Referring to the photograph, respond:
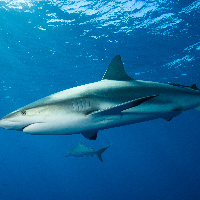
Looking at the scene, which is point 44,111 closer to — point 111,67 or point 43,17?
point 111,67

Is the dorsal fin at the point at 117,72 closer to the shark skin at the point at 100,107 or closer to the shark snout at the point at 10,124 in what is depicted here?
the shark skin at the point at 100,107

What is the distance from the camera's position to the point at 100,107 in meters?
2.29

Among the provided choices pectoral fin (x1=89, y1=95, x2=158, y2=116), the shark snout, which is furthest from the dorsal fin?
the shark snout

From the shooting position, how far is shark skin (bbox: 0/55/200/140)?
1970mm

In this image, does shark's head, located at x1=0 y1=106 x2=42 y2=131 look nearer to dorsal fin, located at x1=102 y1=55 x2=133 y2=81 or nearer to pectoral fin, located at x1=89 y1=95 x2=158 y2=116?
pectoral fin, located at x1=89 y1=95 x2=158 y2=116

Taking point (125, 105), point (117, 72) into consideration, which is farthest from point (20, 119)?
point (117, 72)

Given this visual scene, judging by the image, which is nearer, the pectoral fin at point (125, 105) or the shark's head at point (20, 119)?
the pectoral fin at point (125, 105)

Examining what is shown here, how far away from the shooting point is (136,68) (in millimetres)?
19297

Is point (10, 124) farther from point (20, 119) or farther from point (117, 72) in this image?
point (117, 72)

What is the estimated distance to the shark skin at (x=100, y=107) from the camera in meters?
1.97

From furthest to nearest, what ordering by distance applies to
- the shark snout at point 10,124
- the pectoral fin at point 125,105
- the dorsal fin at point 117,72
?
the dorsal fin at point 117,72
the shark snout at point 10,124
the pectoral fin at point 125,105

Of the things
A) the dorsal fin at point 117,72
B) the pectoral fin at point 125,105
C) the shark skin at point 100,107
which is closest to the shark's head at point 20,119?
the shark skin at point 100,107

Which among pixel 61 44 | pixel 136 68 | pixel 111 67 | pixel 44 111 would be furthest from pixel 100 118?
pixel 136 68

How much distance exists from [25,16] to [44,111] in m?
12.3
